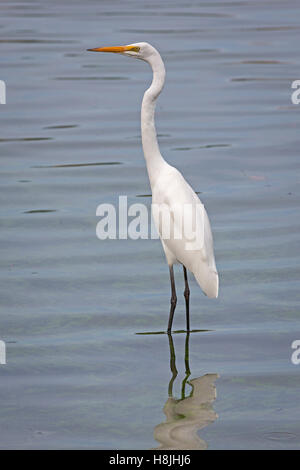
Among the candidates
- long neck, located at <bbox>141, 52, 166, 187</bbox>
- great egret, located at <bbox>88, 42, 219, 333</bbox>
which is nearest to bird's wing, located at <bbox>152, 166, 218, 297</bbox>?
great egret, located at <bbox>88, 42, 219, 333</bbox>

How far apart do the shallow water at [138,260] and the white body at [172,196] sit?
366 millimetres

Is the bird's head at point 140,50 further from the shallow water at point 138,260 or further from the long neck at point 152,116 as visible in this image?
the shallow water at point 138,260

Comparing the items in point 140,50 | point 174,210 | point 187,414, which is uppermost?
point 140,50

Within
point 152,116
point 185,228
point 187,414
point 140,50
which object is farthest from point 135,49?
point 187,414

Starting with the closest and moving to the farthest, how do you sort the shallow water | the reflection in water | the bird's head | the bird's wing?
the reflection in water < the shallow water < the bird's wing < the bird's head

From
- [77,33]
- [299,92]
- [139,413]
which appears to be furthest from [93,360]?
[77,33]

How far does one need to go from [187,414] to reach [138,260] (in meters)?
2.22

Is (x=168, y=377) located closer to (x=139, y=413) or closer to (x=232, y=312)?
(x=139, y=413)

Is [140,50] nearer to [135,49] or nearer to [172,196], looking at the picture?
[135,49]

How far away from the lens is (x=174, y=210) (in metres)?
5.60

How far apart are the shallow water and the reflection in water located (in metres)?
0.01

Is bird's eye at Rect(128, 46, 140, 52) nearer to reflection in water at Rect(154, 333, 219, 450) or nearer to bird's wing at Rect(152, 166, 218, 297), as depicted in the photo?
bird's wing at Rect(152, 166, 218, 297)

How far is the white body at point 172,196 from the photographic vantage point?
538cm

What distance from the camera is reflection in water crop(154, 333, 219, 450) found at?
14.1 ft
